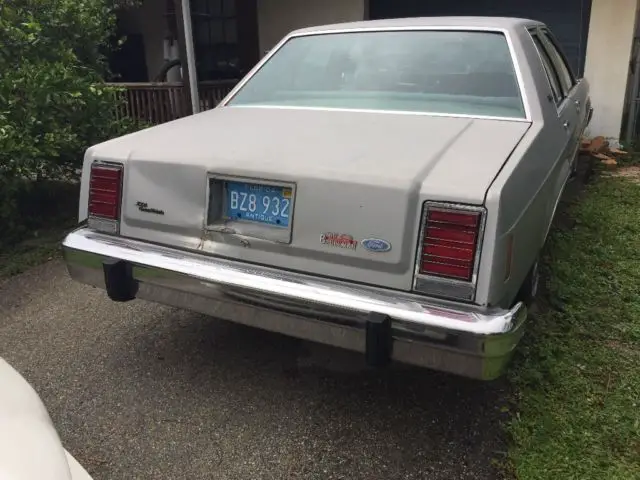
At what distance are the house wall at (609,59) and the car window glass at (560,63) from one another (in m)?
2.89

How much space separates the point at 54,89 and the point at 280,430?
3797mm

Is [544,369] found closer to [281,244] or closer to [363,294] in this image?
[363,294]

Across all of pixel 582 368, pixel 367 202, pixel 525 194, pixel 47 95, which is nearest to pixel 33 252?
pixel 47 95

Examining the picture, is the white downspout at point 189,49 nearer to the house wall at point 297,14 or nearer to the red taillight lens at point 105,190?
the house wall at point 297,14

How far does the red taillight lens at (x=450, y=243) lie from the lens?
2189mm

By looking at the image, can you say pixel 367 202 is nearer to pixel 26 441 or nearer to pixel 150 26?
pixel 26 441

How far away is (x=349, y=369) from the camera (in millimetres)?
3139

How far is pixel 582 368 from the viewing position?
9.88 feet

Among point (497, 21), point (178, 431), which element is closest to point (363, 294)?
point (178, 431)

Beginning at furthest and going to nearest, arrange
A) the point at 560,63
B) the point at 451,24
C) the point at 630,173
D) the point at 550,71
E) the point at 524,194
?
the point at 630,173
the point at 560,63
the point at 550,71
the point at 451,24
the point at 524,194

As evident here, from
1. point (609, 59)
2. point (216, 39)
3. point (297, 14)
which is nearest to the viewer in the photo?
point (609, 59)

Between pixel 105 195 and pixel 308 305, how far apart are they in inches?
48.1

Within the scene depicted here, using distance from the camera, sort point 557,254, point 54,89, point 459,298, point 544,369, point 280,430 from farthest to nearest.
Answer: point 54,89 → point 557,254 → point 544,369 → point 280,430 → point 459,298

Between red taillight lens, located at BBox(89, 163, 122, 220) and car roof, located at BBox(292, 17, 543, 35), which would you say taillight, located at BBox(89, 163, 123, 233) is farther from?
car roof, located at BBox(292, 17, 543, 35)
